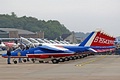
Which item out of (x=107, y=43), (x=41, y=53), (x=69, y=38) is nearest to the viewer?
(x=41, y=53)

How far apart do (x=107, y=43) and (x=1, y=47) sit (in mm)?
49207

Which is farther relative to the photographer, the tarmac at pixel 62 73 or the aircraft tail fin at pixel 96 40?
the aircraft tail fin at pixel 96 40

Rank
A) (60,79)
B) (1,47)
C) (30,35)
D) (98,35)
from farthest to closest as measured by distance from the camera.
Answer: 1. (30,35)
2. (1,47)
3. (98,35)
4. (60,79)

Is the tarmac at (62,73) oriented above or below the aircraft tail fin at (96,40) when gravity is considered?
below

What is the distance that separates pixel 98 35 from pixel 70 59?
677 cm

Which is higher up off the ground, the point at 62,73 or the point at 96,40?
the point at 96,40

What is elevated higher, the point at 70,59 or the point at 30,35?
the point at 30,35

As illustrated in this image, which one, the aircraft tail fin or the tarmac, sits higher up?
the aircraft tail fin

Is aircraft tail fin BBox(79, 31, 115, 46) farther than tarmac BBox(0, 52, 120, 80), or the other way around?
aircraft tail fin BBox(79, 31, 115, 46)

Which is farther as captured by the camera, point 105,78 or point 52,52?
point 52,52

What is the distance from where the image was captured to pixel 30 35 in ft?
497

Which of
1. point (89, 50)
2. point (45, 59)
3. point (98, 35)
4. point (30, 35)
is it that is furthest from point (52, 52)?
point (30, 35)

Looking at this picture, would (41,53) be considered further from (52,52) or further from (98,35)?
(98,35)

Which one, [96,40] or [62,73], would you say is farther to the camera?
[96,40]
